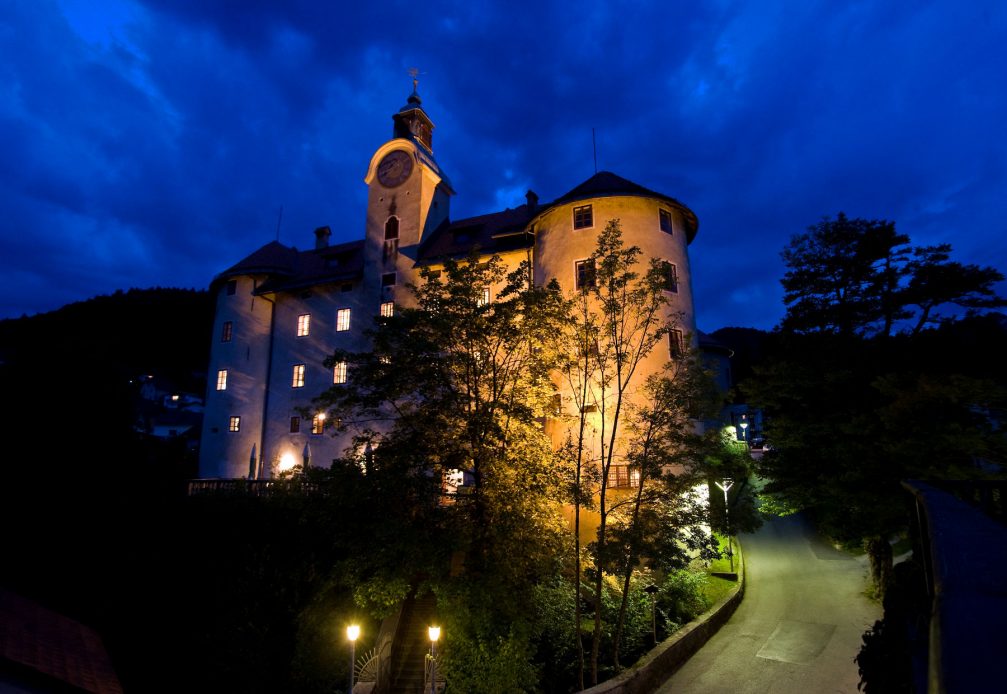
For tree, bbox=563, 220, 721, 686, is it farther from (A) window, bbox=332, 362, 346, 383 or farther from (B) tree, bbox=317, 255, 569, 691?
(A) window, bbox=332, 362, 346, 383

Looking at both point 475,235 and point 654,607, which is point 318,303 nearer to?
point 475,235

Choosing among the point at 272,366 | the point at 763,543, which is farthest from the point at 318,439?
the point at 763,543

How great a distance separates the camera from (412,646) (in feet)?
57.4

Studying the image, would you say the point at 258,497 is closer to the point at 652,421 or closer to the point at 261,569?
the point at 261,569

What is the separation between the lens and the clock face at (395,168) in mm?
32438

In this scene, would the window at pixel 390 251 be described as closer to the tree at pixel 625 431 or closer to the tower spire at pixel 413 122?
the tower spire at pixel 413 122

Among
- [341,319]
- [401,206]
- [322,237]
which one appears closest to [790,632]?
[341,319]

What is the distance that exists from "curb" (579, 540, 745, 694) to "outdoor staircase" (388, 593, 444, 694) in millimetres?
5613

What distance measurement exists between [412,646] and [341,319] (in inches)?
766

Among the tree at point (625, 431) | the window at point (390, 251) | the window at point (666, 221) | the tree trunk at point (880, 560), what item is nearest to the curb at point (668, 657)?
the tree at point (625, 431)

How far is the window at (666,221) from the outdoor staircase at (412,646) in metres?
18.2

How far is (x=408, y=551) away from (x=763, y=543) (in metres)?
23.1

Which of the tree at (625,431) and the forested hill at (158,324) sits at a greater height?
the forested hill at (158,324)

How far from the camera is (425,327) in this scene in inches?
606
